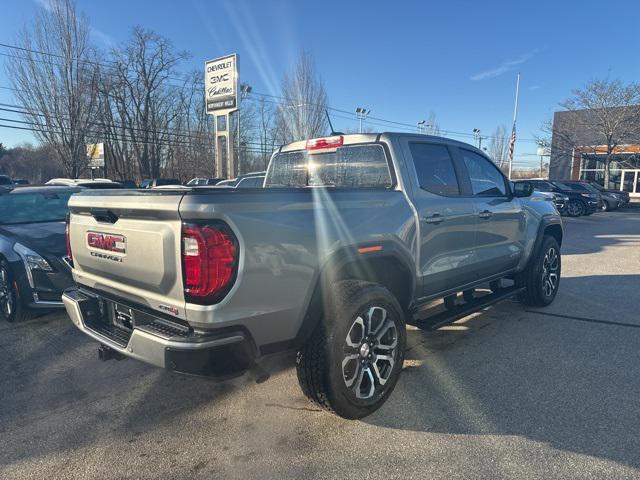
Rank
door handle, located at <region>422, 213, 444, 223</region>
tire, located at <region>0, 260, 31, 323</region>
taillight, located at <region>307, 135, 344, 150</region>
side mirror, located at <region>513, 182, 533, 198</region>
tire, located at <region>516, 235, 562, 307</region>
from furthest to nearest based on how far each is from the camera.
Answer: tire, located at <region>516, 235, 562, 307</region> < side mirror, located at <region>513, 182, 533, 198</region> < tire, located at <region>0, 260, 31, 323</region> < taillight, located at <region>307, 135, 344, 150</region> < door handle, located at <region>422, 213, 444, 223</region>

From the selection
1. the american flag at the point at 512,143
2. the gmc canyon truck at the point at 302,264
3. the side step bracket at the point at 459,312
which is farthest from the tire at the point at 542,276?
the american flag at the point at 512,143

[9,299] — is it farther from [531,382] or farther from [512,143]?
[512,143]

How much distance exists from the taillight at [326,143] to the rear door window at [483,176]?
1.24 meters

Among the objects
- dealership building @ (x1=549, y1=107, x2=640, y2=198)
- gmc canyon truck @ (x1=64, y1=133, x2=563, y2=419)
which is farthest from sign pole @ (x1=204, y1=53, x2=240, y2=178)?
dealership building @ (x1=549, y1=107, x2=640, y2=198)

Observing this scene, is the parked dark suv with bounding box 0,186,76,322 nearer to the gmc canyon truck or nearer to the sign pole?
the gmc canyon truck

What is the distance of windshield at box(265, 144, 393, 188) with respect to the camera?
3.65m

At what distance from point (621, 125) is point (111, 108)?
130 ft

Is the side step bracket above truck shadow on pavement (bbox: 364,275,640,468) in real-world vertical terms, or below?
above

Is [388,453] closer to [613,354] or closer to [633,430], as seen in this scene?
[633,430]

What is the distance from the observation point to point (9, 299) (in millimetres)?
5012

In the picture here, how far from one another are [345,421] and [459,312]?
155 centimetres

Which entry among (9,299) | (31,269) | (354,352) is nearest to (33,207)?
(9,299)

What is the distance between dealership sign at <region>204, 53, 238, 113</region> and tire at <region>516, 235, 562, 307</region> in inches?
706

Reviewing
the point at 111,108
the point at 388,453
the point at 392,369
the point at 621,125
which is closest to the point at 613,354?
the point at 392,369
